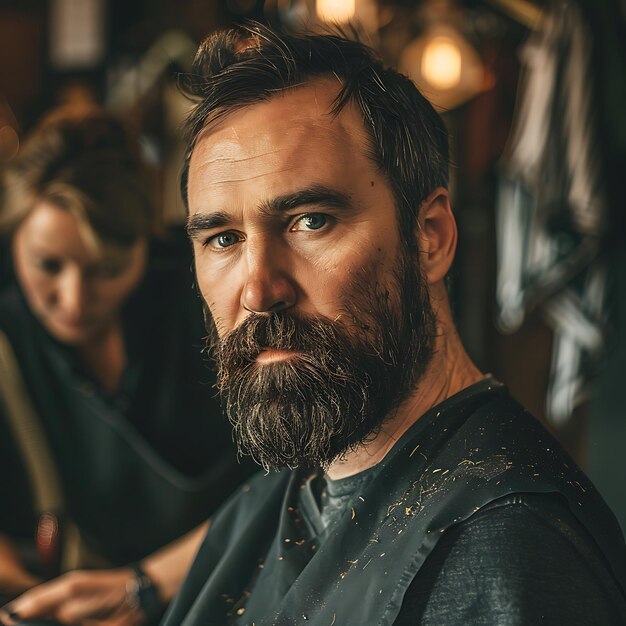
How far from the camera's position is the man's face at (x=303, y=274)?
2.95 feet

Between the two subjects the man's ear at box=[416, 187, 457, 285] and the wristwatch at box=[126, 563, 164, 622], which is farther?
the wristwatch at box=[126, 563, 164, 622]

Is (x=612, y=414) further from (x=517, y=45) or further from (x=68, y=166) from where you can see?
(x=68, y=166)

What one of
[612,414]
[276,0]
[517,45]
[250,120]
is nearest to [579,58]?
[517,45]

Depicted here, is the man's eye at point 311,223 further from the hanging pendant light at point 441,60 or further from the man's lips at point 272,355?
the hanging pendant light at point 441,60

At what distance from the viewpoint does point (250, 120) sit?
935 mm

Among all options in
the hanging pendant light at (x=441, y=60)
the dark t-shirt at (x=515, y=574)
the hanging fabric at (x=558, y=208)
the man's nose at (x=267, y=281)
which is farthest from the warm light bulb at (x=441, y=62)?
the dark t-shirt at (x=515, y=574)

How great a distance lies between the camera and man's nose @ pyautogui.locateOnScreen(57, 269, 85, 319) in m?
1.84

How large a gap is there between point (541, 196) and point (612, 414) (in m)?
0.54

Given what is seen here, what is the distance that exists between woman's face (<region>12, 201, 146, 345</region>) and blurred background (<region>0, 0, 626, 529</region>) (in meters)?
0.09

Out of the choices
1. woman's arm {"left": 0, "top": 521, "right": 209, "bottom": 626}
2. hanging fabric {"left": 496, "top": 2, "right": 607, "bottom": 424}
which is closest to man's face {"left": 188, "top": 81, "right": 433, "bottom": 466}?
woman's arm {"left": 0, "top": 521, "right": 209, "bottom": 626}

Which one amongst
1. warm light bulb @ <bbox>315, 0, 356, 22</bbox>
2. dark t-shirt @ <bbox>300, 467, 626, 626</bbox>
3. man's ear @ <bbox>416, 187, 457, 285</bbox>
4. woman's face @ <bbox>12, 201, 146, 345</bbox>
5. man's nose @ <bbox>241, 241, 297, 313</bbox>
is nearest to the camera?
dark t-shirt @ <bbox>300, 467, 626, 626</bbox>

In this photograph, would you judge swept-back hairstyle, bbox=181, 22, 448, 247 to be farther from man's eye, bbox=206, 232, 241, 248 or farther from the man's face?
man's eye, bbox=206, 232, 241, 248

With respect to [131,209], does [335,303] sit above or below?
above

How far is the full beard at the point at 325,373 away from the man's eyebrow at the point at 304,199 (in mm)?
91
